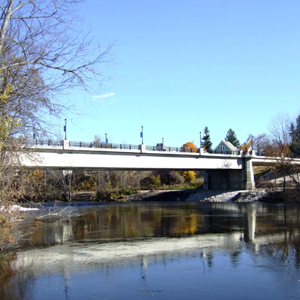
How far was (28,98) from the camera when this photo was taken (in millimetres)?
12320

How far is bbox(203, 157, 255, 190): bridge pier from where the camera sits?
64250 millimetres

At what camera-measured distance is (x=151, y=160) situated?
5341 cm

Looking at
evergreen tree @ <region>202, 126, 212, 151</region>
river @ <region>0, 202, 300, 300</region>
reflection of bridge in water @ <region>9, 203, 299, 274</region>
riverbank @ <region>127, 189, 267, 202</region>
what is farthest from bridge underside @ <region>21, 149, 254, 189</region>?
evergreen tree @ <region>202, 126, 212, 151</region>

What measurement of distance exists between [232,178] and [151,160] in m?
20.9

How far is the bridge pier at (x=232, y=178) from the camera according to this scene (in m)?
64.2

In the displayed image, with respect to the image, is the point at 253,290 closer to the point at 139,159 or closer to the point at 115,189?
the point at 139,159

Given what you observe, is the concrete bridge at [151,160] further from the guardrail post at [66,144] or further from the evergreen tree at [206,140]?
the evergreen tree at [206,140]

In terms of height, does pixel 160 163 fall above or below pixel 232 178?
above

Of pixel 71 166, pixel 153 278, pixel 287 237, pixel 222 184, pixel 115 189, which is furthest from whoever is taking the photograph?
pixel 115 189

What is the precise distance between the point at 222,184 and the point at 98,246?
5474 cm

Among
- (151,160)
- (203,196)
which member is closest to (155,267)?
(151,160)

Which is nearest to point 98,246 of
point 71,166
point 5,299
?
point 5,299

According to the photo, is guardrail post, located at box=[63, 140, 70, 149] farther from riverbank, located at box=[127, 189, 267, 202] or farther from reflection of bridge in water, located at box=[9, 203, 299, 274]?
riverbank, located at box=[127, 189, 267, 202]

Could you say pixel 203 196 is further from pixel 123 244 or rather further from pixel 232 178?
pixel 123 244
